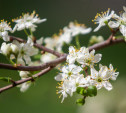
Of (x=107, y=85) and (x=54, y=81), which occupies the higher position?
(x=54, y=81)

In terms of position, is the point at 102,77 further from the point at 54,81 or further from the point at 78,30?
the point at 54,81

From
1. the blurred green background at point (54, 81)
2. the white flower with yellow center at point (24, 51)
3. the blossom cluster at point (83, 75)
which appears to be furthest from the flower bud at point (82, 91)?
the blurred green background at point (54, 81)

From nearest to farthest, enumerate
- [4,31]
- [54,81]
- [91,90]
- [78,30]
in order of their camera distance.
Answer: [91,90], [4,31], [78,30], [54,81]

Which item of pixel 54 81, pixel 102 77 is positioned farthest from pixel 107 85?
pixel 54 81

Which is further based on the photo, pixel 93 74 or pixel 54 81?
pixel 54 81

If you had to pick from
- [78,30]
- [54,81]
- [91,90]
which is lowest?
[91,90]

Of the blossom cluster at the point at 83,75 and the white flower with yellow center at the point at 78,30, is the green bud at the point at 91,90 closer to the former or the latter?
the blossom cluster at the point at 83,75

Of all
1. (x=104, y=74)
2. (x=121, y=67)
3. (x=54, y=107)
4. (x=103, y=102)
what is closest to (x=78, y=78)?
(x=104, y=74)

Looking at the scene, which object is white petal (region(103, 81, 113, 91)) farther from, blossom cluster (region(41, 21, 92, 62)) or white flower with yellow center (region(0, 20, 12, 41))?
blossom cluster (region(41, 21, 92, 62))

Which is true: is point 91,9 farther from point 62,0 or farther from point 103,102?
point 103,102
